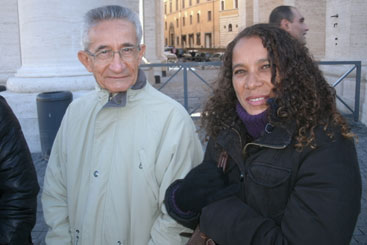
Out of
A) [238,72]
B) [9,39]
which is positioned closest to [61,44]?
[238,72]

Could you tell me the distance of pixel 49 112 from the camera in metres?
5.39

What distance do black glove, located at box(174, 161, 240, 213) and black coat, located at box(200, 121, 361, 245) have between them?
1.3 inches

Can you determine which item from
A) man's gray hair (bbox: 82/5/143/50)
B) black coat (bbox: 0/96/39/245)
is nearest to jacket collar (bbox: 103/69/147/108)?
man's gray hair (bbox: 82/5/143/50)

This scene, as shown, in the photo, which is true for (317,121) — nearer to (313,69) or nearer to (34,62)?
(313,69)

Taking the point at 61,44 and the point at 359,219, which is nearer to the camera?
the point at 359,219

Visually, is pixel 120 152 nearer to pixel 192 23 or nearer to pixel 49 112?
pixel 49 112

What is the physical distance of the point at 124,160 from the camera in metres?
1.84

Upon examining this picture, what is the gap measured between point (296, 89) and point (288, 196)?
40cm

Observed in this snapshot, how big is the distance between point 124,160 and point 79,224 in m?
0.40

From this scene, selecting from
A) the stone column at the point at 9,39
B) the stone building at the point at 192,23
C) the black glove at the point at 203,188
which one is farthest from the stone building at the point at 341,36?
the stone building at the point at 192,23

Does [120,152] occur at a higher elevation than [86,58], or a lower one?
lower

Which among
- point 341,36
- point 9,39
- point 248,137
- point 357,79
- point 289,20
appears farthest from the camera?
point 9,39

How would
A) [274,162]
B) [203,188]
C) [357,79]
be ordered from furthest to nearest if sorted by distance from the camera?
[357,79] → [203,188] → [274,162]

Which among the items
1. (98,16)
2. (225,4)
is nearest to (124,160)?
(98,16)
